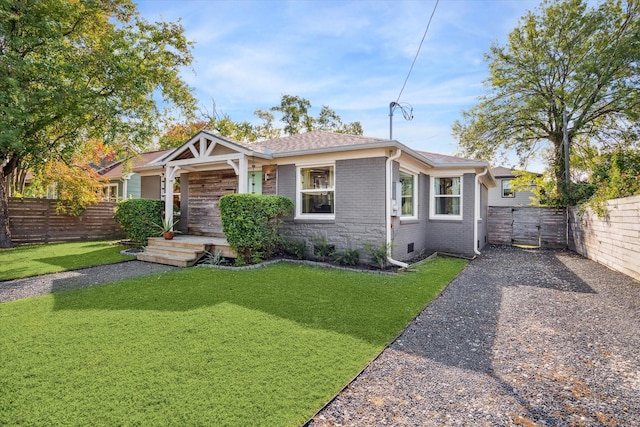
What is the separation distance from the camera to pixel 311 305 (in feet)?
15.6

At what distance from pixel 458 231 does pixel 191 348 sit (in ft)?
30.0

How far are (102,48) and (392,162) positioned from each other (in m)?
10.4

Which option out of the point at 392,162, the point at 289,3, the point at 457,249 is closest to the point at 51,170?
the point at 289,3

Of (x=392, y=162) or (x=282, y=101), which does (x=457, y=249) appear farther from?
(x=282, y=101)

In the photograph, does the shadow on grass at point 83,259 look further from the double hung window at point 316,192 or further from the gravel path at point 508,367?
the gravel path at point 508,367

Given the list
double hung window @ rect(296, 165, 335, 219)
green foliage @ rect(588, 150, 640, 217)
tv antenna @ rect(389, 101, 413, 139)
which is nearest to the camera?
green foliage @ rect(588, 150, 640, 217)

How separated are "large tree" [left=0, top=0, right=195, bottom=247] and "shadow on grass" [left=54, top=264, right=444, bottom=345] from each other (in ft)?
16.9

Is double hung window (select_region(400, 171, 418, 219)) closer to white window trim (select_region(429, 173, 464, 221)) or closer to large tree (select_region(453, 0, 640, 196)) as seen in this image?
white window trim (select_region(429, 173, 464, 221))

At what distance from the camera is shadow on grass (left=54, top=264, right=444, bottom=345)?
13.9 ft

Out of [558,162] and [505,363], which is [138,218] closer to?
[505,363]

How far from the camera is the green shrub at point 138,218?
31.1 ft

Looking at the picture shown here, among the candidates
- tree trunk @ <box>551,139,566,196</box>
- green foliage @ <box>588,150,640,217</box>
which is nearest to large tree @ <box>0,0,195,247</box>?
green foliage @ <box>588,150,640,217</box>

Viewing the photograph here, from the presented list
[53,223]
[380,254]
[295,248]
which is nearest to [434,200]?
[380,254]

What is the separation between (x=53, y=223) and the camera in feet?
40.3
